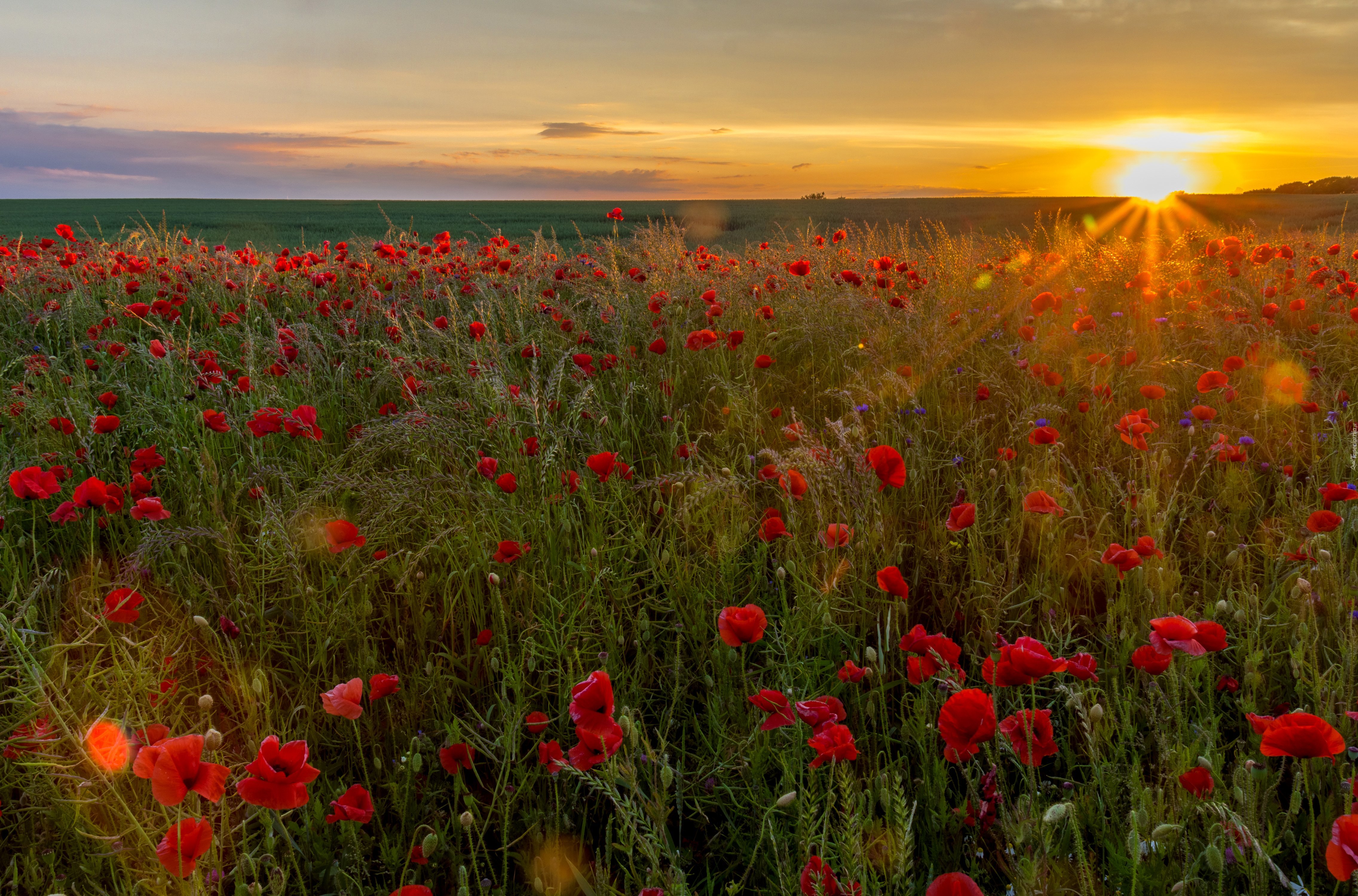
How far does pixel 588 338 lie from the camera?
3801 millimetres

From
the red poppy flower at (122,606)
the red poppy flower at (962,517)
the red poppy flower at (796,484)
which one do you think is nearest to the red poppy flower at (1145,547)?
the red poppy flower at (962,517)

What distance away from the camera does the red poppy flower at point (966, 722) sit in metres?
1.12

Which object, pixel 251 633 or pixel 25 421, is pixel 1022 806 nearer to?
pixel 251 633

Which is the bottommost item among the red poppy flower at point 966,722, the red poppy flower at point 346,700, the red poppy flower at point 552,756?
the red poppy flower at point 552,756

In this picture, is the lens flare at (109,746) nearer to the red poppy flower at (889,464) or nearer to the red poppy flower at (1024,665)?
the red poppy flower at (1024,665)

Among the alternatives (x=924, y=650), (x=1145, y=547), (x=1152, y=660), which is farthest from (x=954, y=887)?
(x=1145, y=547)

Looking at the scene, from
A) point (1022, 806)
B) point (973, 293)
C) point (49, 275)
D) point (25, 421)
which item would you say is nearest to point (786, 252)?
point (973, 293)

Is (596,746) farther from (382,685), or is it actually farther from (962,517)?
(962,517)

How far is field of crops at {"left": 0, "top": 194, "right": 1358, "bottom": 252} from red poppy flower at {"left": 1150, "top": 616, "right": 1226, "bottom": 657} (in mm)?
5429

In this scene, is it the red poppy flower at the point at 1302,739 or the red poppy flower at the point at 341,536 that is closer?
the red poppy flower at the point at 1302,739

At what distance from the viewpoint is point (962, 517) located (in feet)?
5.71

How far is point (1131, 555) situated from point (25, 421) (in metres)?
3.87

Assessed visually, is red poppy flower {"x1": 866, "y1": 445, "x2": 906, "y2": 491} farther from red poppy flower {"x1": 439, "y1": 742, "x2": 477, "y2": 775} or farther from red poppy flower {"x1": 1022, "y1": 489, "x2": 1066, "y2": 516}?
red poppy flower {"x1": 439, "y1": 742, "x2": 477, "y2": 775}

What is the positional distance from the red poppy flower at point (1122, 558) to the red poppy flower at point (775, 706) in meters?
0.75
